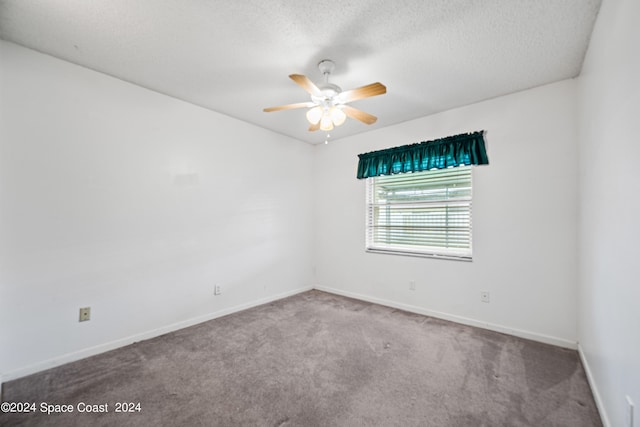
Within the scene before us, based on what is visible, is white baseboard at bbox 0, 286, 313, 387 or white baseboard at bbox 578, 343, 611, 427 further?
white baseboard at bbox 0, 286, 313, 387

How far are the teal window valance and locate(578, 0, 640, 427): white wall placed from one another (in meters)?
0.95

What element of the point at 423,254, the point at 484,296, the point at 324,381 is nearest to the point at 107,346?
the point at 324,381

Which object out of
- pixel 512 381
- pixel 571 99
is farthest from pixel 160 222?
pixel 571 99

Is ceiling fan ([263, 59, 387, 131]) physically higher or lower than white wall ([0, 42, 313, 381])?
higher

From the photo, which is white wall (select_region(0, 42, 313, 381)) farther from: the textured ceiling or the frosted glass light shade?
the frosted glass light shade

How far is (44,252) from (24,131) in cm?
96

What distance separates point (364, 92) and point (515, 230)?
7.09ft

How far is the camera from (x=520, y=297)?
108 inches

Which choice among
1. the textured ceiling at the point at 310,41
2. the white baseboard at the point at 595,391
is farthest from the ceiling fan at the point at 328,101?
the white baseboard at the point at 595,391

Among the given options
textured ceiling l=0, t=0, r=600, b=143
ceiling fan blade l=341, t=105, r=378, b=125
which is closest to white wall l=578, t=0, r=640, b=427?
textured ceiling l=0, t=0, r=600, b=143

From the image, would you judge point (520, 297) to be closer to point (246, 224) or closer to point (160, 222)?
point (246, 224)

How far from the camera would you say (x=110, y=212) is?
98.3 inches

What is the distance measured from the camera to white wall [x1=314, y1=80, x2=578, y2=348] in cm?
254

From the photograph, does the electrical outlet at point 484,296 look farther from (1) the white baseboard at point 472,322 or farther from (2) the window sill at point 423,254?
(2) the window sill at point 423,254
